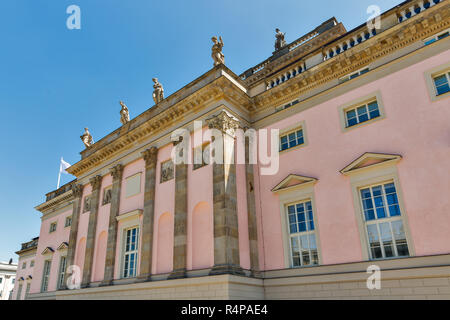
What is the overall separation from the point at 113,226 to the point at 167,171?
502 cm

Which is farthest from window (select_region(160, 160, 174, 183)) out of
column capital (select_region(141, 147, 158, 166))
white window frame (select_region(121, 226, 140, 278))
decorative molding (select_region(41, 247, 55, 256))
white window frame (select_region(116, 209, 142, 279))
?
decorative molding (select_region(41, 247, 55, 256))

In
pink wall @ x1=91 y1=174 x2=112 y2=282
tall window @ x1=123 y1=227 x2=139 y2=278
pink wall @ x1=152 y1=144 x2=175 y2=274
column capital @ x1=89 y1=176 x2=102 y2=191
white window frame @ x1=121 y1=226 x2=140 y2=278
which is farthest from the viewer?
column capital @ x1=89 y1=176 x2=102 y2=191

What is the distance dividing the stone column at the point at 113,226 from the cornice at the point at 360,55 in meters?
9.78

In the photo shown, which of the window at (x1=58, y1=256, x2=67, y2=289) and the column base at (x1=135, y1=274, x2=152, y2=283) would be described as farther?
the window at (x1=58, y1=256, x2=67, y2=289)

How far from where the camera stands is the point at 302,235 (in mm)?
13914

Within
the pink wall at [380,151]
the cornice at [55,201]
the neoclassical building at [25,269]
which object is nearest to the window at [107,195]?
the cornice at [55,201]

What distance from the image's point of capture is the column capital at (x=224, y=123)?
617 inches

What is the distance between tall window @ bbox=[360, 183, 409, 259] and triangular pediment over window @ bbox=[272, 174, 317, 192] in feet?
7.88

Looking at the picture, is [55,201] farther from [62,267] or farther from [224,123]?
[224,123]

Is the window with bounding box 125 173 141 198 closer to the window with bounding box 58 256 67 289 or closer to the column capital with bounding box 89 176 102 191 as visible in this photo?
the column capital with bounding box 89 176 102 191

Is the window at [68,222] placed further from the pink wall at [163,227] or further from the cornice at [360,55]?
the cornice at [360,55]

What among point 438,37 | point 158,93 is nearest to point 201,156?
Result: point 158,93

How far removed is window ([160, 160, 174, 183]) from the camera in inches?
704
